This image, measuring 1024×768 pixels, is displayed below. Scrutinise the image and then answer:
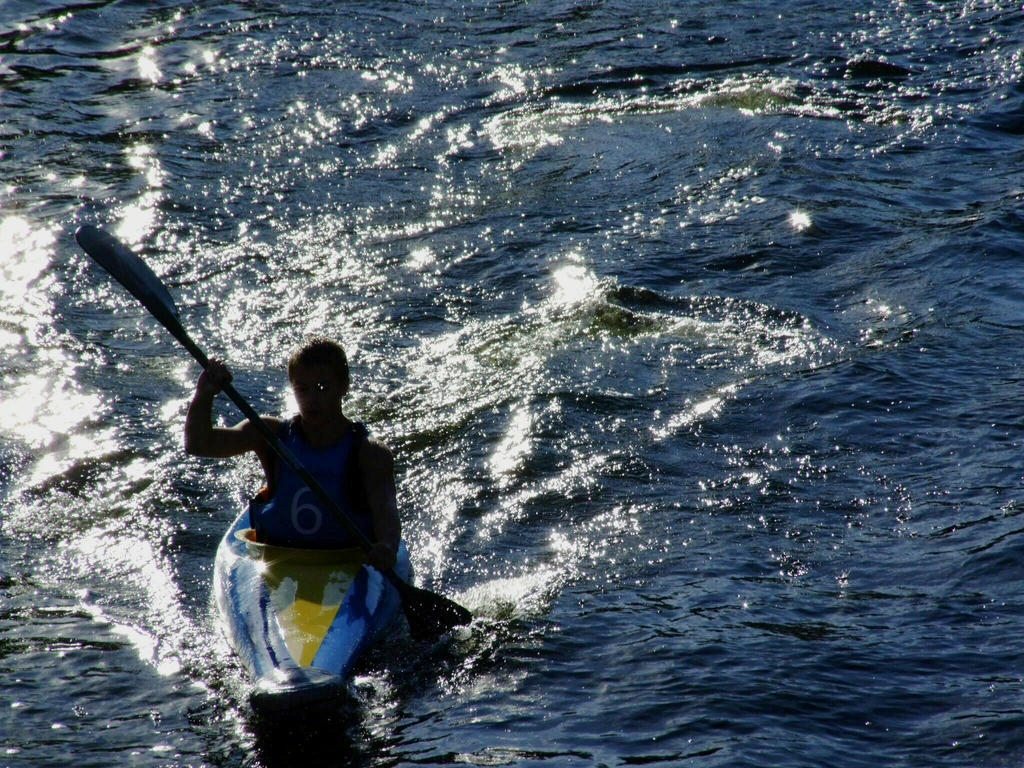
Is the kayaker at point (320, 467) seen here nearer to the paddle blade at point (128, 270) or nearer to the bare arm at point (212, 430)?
the bare arm at point (212, 430)

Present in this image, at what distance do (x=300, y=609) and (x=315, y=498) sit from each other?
0.51 meters

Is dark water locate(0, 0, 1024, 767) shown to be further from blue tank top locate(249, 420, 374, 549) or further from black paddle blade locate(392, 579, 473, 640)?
blue tank top locate(249, 420, 374, 549)

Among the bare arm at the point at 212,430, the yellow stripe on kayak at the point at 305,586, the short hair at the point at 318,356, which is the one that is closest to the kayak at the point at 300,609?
the yellow stripe on kayak at the point at 305,586

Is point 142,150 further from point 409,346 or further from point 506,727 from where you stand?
point 506,727

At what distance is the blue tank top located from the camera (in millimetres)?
5157

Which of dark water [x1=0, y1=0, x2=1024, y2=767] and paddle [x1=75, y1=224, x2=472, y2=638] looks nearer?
dark water [x1=0, y1=0, x2=1024, y2=767]

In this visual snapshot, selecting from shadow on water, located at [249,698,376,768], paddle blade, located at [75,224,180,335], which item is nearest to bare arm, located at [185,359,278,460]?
paddle blade, located at [75,224,180,335]

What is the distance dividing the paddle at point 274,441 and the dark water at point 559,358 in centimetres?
15

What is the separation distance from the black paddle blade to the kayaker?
20cm

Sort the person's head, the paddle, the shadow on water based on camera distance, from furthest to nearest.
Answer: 1. the paddle
2. the person's head
3. the shadow on water

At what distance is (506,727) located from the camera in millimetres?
4441

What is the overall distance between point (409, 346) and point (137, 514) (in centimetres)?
251

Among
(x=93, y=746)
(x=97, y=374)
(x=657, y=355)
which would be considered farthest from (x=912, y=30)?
(x=93, y=746)

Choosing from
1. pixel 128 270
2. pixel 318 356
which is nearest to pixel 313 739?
pixel 318 356
